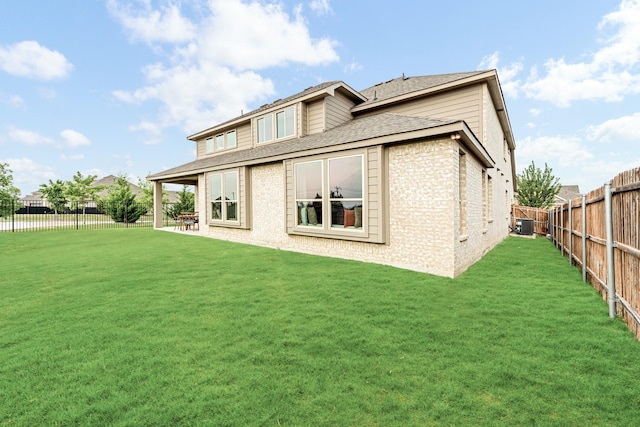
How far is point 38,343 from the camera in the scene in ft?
10.7

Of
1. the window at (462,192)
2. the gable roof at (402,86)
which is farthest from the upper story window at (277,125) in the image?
the window at (462,192)

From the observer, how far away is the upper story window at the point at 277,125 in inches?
465

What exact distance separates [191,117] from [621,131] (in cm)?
6269

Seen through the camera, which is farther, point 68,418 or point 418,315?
point 418,315

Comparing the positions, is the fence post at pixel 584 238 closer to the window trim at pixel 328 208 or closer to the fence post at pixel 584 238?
the fence post at pixel 584 238

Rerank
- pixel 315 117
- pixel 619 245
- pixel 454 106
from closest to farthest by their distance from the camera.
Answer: pixel 619 245
pixel 454 106
pixel 315 117

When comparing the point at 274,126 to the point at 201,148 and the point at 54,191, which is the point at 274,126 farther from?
the point at 54,191

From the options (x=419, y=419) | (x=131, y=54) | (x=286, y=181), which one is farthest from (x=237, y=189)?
(x=131, y=54)

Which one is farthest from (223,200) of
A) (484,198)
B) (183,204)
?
(183,204)

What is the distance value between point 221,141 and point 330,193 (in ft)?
34.5

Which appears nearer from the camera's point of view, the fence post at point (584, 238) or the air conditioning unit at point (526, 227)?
the fence post at point (584, 238)

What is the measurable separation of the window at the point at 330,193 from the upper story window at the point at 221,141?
26.0 feet

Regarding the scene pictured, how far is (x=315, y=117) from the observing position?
37.4 feet

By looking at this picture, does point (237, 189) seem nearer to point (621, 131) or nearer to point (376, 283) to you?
point (376, 283)
